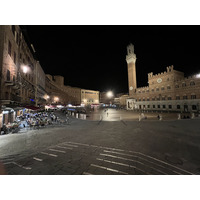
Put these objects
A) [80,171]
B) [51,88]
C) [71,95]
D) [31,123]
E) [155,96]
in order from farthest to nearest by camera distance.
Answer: [71,95], [51,88], [155,96], [31,123], [80,171]

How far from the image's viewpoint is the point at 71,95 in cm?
7006

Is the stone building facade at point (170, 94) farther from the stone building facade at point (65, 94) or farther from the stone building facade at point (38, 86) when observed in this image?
the stone building facade at point (65, 94)

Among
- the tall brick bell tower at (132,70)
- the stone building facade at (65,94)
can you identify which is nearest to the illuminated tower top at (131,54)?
the tall brick bell tower at (132,70)

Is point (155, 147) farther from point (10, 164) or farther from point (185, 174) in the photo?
point (10, 164)

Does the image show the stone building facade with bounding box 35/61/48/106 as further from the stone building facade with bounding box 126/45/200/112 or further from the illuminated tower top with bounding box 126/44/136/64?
the illuminated tower top with bounding box 126/44/136/64

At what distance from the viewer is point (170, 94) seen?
113 feet

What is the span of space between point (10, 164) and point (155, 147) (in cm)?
830

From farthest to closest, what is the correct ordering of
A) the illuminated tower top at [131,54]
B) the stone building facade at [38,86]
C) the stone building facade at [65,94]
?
the stone building facade at [65,94] → the illuminated tower top at [131,54] → the stone building facade at [38,86]

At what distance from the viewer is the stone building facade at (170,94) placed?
28.5m

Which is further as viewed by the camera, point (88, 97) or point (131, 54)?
point (88, 97)

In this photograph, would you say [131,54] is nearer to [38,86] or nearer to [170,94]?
[170,94]

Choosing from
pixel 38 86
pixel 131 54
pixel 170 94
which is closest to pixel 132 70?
pixel 131 54

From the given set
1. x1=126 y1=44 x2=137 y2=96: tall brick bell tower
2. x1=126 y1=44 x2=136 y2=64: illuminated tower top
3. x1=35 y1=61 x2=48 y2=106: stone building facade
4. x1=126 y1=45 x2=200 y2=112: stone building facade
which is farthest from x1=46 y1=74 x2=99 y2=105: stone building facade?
x1=126 y1=44 x2=136 y2=64: illuminated tower top

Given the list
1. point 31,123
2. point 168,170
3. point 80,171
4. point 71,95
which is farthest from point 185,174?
point 71,95
